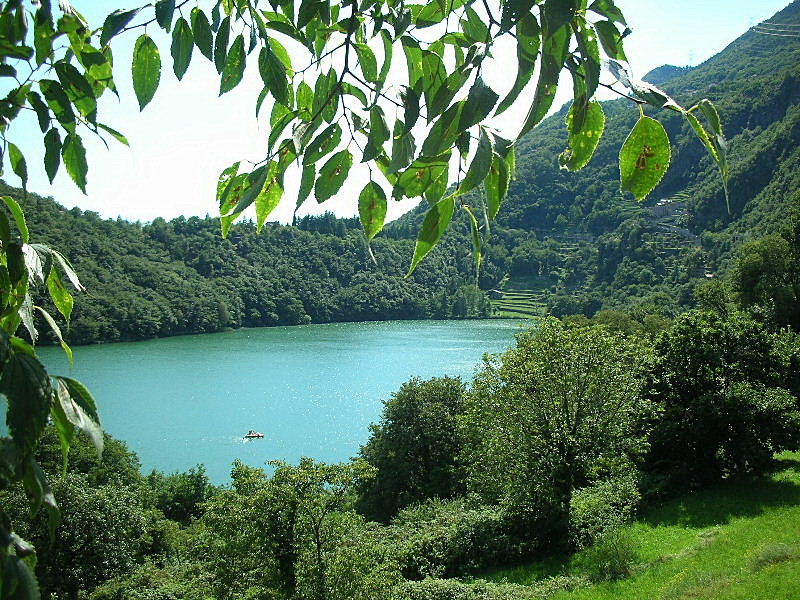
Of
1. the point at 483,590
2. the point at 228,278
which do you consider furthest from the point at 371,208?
the point at 228,278

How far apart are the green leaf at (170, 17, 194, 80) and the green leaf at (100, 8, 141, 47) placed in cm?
6

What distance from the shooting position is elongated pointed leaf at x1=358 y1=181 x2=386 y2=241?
0.75 metres

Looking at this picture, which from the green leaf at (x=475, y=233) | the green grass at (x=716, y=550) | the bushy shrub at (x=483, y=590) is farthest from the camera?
the bushy shrub at (x=483, y=590)

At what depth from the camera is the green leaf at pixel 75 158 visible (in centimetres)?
92

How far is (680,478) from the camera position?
15.8m

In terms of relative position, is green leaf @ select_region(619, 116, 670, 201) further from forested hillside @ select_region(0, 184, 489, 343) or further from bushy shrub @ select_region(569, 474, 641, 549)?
forested hillside @ select_region(0, 184, 489, 343)

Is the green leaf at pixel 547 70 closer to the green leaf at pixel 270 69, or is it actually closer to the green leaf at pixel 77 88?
the green leaf at pixel 270 69

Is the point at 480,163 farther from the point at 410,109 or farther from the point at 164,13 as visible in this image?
the point at 164,13

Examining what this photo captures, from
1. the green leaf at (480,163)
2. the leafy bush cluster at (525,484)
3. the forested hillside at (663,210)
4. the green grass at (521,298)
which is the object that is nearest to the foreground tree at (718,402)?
the leafy bush cluster at (525,484)

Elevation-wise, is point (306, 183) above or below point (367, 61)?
below

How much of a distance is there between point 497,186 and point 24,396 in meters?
0.53

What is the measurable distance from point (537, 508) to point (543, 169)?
11008 centimetres

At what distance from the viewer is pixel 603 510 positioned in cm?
1498

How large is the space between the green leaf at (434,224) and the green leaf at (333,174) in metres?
0.15
